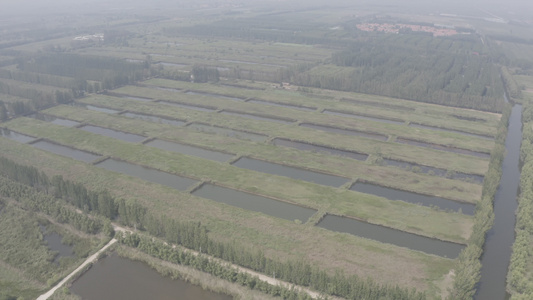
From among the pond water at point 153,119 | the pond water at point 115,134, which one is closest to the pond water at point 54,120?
the pond water at point 115,134

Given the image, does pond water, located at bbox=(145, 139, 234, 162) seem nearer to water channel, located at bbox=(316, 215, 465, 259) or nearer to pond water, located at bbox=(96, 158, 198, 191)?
pond water, located at bbox=(96, 158, 198, 191)

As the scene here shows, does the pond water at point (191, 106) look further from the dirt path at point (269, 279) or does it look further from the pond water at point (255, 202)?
the dirt path at point (269, 279)

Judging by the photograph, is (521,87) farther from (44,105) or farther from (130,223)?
(44,105)

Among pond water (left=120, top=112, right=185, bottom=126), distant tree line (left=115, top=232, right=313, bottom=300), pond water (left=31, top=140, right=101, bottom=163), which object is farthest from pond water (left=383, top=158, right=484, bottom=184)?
pond water (left=31, top=140, right=101, bottom=163)

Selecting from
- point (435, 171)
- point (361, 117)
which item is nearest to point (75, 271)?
point (435, 171)

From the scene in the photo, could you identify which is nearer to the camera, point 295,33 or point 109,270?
point 109,270

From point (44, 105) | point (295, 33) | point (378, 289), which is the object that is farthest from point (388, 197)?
point (295, 33)
